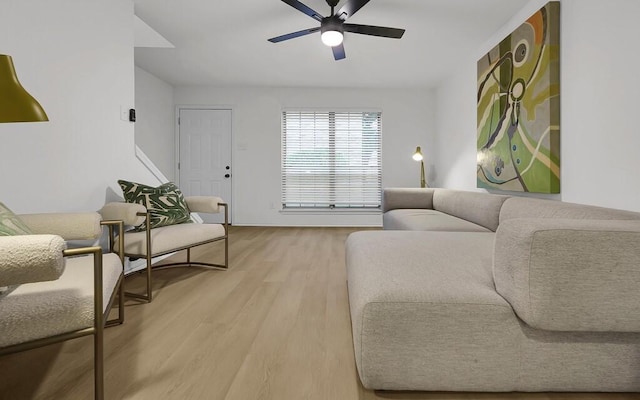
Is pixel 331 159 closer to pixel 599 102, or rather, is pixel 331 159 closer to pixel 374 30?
pixel 374 30

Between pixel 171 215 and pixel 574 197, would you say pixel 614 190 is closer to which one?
pixel 574 197

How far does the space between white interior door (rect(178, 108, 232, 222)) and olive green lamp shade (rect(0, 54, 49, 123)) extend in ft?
14.5

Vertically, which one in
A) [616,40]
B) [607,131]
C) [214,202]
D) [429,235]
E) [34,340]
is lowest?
[34,340]

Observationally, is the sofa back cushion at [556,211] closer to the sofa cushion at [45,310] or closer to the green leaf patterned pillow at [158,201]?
the sofa cushion at [45,310]

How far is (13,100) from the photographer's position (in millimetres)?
1044

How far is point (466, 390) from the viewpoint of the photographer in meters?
1.08

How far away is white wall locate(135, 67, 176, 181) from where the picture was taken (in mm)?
4574

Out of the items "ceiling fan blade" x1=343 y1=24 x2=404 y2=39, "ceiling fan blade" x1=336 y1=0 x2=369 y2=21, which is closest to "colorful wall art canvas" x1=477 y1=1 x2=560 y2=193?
"ceiling fan blade" x1=343 y1=24 x2=404 y2=39

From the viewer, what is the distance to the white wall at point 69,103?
72.2 inches

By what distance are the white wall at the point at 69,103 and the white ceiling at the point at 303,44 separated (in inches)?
26.3

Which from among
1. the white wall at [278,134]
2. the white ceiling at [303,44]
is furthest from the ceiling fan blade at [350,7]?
the white wall at [278,134]

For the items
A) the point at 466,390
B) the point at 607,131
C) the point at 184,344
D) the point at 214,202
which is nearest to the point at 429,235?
the point at 466,390

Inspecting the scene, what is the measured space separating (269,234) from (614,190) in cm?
381

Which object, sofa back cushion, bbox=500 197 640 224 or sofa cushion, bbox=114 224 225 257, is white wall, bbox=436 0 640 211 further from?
sofa cushion, bbox=114 224 225 257
